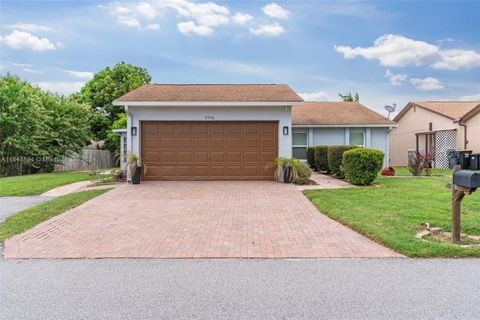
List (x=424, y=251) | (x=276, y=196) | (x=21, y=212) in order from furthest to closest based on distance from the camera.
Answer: (x=276, y=196), (x=21, y=212), (x=424, y=251)

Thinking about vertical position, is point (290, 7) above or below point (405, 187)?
above

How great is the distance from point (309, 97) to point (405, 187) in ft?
61.5

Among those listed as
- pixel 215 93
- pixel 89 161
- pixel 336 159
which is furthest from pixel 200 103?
pixel 89 161

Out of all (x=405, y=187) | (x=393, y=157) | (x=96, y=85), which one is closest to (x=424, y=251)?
(x=405, y=187)

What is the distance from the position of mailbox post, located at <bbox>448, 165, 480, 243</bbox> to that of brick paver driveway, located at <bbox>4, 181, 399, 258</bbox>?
130 centimetres

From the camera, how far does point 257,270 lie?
16.3 ft

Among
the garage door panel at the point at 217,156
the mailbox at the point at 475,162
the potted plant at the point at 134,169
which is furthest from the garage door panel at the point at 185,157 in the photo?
the mailbox at the point at 475,162

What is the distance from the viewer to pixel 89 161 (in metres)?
27.4

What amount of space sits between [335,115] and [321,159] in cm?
425

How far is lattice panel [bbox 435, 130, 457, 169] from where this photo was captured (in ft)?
77.1

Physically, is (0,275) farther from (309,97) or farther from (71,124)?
(309,97)

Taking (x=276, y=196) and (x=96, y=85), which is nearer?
(x=276, y=196)

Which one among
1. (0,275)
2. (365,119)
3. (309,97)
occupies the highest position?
(309,97)

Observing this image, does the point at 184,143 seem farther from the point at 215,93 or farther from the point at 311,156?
the point at 311,156
